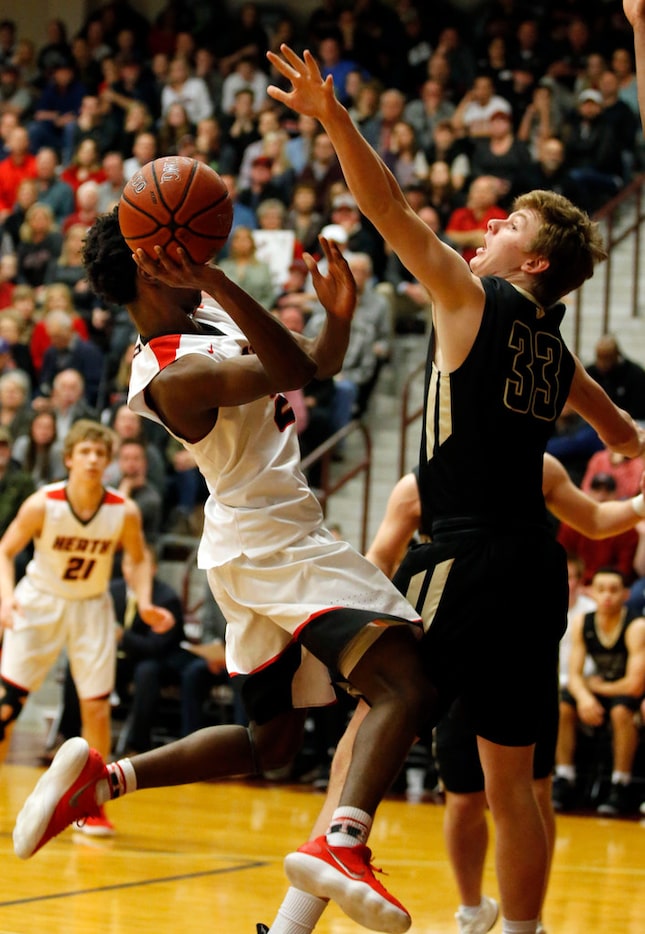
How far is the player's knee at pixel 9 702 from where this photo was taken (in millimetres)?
7613

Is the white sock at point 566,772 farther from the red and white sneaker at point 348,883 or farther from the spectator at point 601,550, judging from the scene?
the red and white sneaker at point 348,883

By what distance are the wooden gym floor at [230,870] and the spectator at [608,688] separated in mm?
295

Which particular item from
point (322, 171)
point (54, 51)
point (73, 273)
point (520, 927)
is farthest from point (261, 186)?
point (520, 927)

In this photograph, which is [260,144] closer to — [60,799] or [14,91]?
[14,91]

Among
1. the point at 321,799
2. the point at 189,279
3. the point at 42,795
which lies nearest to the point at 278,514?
the point at 189,279

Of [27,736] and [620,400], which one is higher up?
[620,400]

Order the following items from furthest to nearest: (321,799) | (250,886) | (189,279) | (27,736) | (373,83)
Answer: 1. (373,83)
2. (27,736)
3. (321,799)
4. (250,886)
5. (189,279)

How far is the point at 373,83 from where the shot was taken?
47.9 feet

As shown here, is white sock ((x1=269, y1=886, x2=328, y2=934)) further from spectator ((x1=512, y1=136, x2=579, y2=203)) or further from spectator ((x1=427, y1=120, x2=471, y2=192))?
spectator ((x1=427, y1=120, x2=471, y2=192))

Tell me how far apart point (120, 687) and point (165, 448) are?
248 centimetres

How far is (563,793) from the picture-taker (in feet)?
28.4

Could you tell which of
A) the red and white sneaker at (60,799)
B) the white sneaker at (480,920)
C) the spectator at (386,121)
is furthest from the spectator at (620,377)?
the red and white sneaker at (60,799)

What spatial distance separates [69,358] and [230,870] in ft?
23.8

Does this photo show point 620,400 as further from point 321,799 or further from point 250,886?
point 250,886
